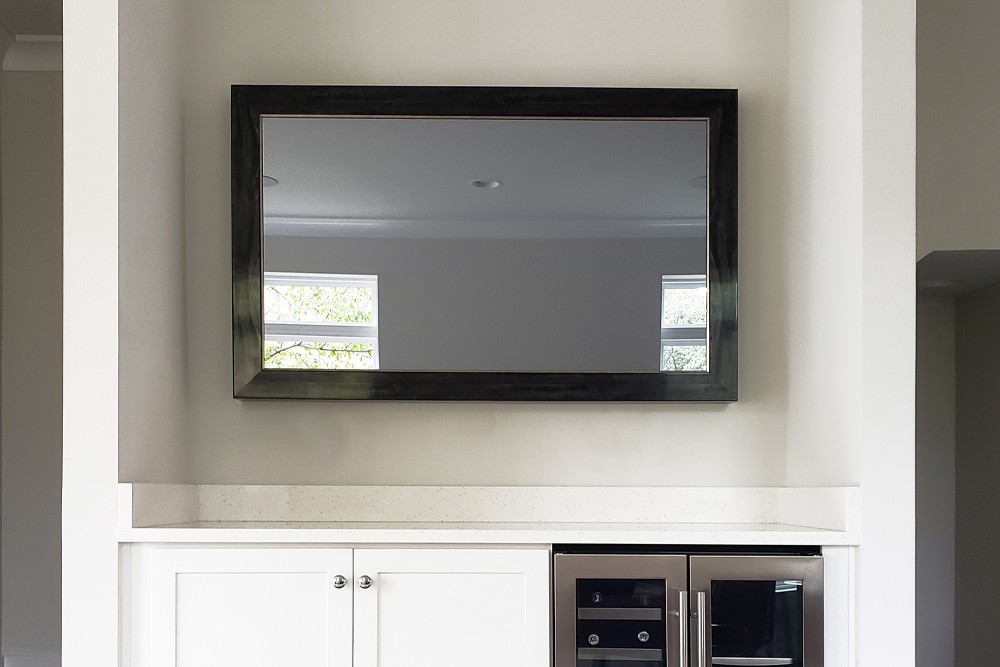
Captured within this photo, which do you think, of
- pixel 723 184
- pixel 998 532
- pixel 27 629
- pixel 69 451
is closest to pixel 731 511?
pixel 723 184

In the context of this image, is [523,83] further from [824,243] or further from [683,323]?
[824,243]

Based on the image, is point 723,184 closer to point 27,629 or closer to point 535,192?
point 535,192

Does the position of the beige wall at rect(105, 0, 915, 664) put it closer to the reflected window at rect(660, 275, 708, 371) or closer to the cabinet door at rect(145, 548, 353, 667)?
the reflected window at rect(660, 275, 708, 371)

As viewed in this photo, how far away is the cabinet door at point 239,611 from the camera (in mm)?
2041

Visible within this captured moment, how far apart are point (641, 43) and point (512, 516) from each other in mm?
1270

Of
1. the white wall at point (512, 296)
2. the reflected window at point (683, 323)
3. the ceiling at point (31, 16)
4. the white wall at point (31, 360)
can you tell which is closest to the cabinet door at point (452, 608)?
the white wall at point (512, 296)

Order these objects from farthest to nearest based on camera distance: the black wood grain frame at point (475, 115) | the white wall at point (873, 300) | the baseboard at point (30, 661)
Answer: the baseboard at point (30, 661) → the black wood grain frame at point (475, 115) → the white wall at point (873, 300)

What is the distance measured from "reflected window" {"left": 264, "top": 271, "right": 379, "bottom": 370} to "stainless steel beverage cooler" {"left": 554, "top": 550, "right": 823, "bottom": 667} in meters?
0.77

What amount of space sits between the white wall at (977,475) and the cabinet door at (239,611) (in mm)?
3866

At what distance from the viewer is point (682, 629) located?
80.2 inches

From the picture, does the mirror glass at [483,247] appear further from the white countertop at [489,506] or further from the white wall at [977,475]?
the white wall at [977,475]

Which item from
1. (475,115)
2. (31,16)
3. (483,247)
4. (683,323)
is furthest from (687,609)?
(31,16)

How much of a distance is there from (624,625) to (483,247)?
0.98 meters

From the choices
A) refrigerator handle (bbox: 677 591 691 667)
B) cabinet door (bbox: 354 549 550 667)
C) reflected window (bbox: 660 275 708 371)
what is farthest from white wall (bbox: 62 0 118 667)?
reflected window (bbox: 660 275 708 371)
